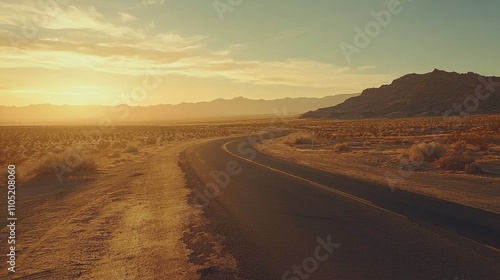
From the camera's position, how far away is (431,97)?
6063 inches

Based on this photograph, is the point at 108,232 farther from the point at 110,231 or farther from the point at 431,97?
the point at 431,97

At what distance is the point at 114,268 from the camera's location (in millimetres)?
6793

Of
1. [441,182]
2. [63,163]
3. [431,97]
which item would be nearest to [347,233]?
[441,182]

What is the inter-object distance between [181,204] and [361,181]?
8.12m

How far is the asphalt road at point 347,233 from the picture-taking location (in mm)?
6320

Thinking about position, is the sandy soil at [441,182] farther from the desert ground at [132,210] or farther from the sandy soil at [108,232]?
the sandy soil at [108,232]

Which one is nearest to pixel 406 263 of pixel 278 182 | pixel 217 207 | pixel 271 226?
pixel 271 226

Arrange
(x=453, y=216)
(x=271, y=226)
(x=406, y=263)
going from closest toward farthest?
(x=406, y=263)
(x=271, y=226)
(x=453, y=216)

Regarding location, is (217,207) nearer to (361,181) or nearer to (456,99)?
(361,181)

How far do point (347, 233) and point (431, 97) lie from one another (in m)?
162

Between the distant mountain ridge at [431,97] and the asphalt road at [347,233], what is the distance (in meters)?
132

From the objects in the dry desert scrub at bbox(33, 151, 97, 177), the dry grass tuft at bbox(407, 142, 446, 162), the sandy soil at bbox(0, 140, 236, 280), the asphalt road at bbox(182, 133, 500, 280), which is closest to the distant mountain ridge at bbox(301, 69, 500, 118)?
the dry grass tuft at bbox(407, 142, 446, 162)

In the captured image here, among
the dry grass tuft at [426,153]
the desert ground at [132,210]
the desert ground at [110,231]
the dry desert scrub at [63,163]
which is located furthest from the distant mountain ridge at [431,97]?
the desert ground at [110,231]

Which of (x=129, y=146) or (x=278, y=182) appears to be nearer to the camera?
(x=278, y=182)
